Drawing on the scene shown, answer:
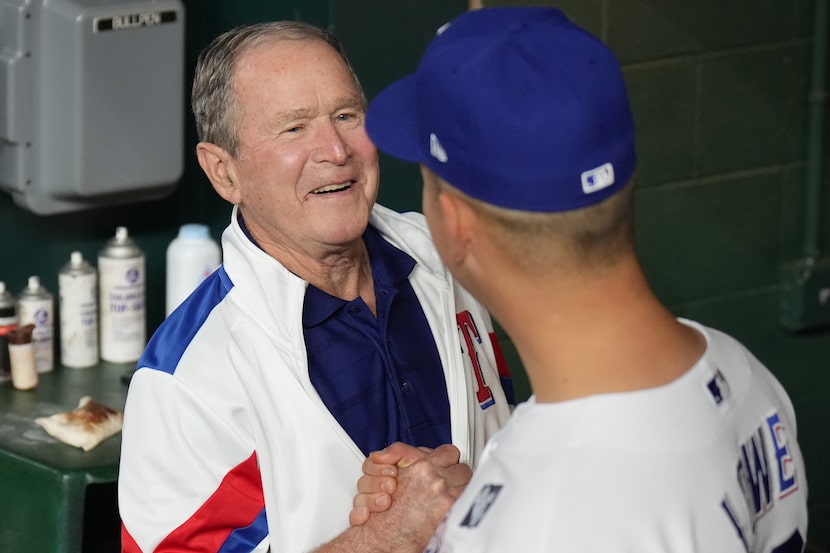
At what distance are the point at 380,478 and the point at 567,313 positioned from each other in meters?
0.57

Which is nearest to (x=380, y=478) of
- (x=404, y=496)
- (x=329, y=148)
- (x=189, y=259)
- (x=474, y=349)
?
(x=404, y=496)

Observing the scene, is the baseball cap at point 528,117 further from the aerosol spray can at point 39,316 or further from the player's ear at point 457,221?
the aerosol spray can at point 39,316

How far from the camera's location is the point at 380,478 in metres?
1.80

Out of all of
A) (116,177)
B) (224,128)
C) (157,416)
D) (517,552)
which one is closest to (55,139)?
(116,177)

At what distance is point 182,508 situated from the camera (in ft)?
6.18

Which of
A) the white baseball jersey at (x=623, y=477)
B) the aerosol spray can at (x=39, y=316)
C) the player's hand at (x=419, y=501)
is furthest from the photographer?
the aerosol spray can at (x=39, y=316)

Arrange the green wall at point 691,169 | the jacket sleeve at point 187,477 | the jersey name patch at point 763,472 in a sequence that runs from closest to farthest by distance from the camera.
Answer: the jersey name patch at point 763,472 → the jacket sleeve at point 187,477 → the green wall at point 691,169

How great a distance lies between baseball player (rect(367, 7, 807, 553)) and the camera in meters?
1.25

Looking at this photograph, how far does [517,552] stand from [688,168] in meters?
2.73

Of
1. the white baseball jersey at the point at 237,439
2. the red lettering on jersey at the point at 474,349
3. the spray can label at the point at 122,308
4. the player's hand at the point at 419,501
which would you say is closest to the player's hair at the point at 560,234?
the player's hand at the point at 419,501

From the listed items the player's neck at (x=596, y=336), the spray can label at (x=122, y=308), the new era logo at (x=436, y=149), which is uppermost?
the new era logo at (x=436, y=149)

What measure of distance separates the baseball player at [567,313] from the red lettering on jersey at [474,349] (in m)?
0.74

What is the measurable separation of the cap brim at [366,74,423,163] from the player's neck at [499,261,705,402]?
0.19 m

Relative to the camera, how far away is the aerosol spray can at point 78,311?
3090 mm
